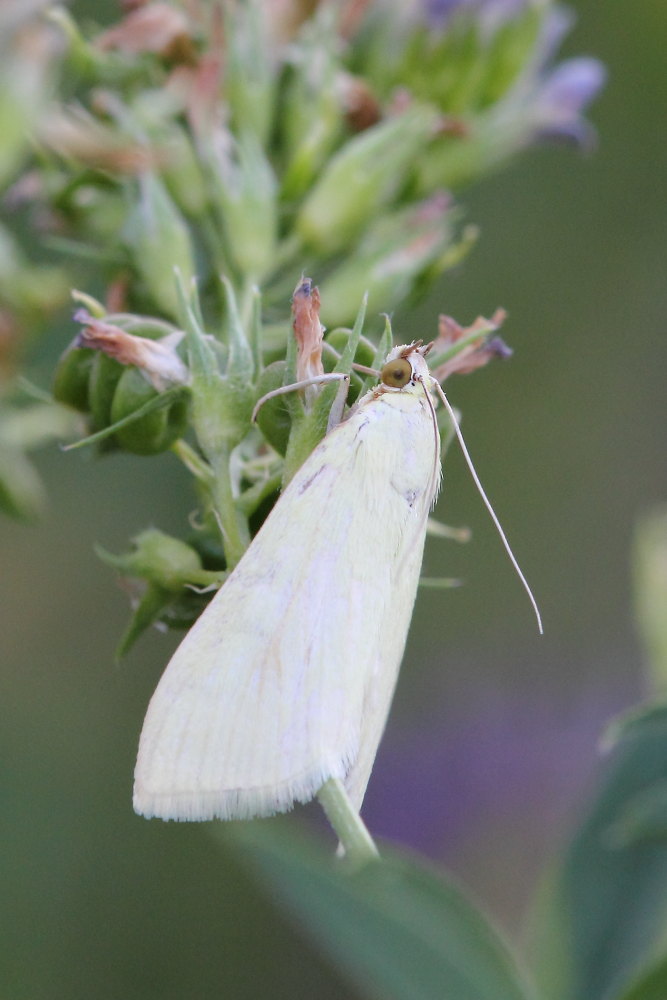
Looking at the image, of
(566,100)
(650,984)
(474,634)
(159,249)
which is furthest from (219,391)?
(474,634)

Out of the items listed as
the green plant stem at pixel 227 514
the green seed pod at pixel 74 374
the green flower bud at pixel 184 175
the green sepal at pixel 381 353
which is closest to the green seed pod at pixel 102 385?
the green seed pod at pixel 74 374

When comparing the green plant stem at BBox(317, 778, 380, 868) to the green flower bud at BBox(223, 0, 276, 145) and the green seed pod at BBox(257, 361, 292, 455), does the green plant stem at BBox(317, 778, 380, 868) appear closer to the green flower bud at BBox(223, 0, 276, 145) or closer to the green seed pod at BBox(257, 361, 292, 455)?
the green seed pod at BBox(257, 361, 292, 455)

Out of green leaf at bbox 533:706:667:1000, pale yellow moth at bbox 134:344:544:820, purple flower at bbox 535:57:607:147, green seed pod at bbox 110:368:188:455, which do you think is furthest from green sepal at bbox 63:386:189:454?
purple flower at bbox 535:57:607:147

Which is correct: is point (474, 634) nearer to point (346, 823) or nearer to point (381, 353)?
point (381, 353)

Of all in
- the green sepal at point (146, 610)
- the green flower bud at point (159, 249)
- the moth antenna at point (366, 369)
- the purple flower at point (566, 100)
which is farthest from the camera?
the purple flower at point (566, 100)

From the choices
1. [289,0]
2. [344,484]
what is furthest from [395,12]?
[344,484]

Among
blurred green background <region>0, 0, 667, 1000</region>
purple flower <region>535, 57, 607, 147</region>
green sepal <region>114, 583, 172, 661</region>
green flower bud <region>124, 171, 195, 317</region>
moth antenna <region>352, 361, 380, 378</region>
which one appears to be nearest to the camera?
green sepal <region>114, 583, 172, 661</region>

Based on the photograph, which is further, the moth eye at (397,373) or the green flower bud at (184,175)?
the green flower bud at (184,175)

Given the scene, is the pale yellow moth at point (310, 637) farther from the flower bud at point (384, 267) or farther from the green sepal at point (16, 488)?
the green sepal at point (16, 488)
